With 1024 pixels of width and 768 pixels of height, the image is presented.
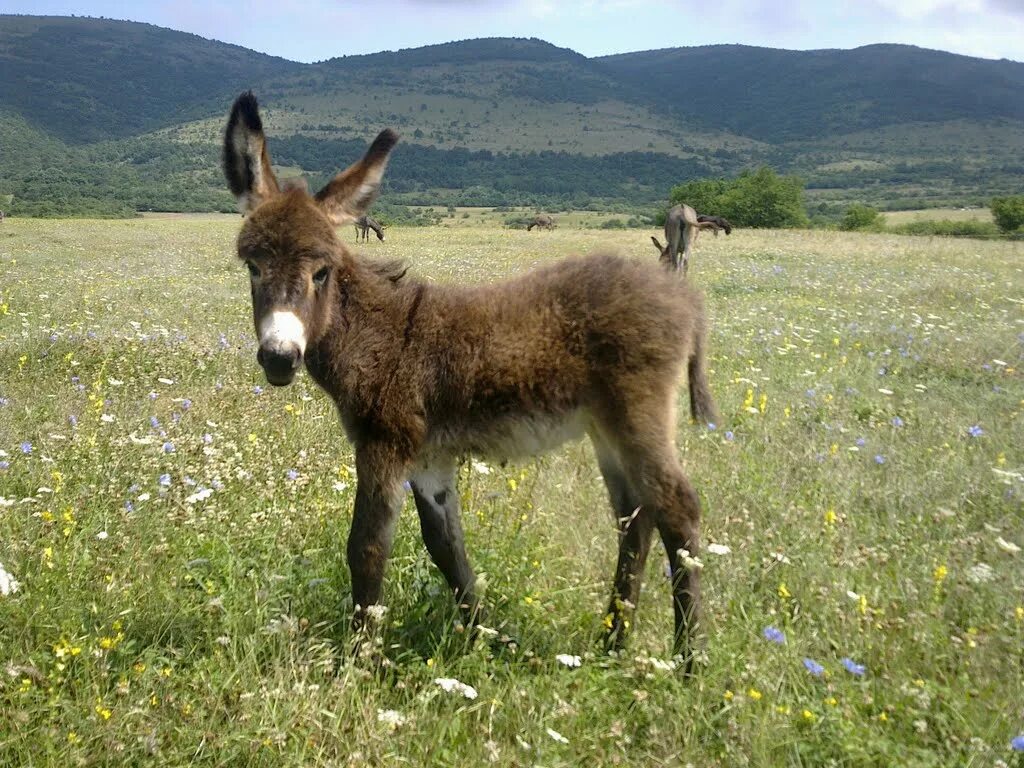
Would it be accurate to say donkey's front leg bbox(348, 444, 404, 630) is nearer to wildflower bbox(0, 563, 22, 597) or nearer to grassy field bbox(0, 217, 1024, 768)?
grassy field bbox(0, 217, 1024, 768)

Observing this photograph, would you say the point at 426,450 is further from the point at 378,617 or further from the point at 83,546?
the point at 83,546

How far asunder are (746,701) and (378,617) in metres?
1.53

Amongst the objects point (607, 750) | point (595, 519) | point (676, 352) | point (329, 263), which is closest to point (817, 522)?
point (595, 519)

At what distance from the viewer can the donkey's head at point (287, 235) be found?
3258 mm

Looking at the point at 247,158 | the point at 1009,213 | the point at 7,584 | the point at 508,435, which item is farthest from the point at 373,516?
the point at 1009,213

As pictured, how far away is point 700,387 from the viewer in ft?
13.9

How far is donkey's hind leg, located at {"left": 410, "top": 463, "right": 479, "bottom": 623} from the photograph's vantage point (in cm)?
374

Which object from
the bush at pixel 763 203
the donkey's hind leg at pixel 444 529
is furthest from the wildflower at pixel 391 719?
the bush at pixel 763 203

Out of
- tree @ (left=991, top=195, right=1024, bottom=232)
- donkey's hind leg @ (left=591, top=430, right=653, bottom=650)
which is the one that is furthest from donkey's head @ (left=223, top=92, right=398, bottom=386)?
tree @ (left=991, top=195, right=1024, bottom=232)

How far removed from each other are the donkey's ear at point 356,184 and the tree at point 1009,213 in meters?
55.0

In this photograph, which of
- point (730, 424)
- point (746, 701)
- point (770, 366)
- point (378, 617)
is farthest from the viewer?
point (770, 366)

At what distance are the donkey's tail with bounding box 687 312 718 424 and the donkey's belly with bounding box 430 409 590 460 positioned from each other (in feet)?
2.83

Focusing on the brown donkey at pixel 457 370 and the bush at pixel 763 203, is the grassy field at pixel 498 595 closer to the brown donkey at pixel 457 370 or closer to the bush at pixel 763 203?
the brown donkey at pixel 457 370

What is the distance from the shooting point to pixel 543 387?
3.54m
